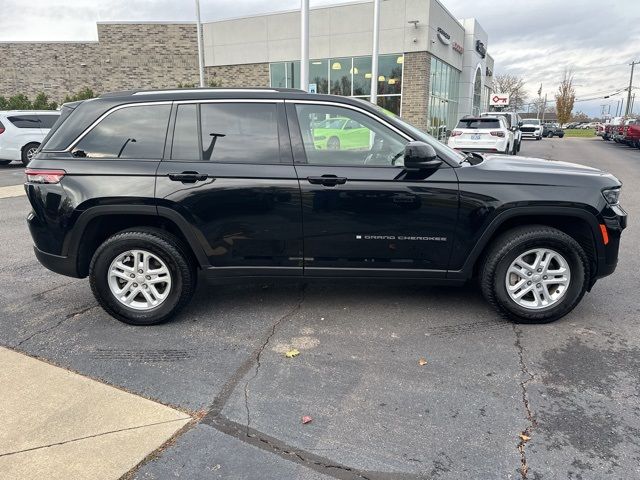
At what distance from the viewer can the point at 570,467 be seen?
2414mm

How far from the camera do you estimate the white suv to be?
48.9 ft

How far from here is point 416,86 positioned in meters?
22.9

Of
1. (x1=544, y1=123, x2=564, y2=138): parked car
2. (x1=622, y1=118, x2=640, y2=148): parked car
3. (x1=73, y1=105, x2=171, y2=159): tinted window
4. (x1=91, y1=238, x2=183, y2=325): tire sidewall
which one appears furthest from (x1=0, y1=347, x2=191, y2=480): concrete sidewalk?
(x1=544, y1=123, x2=564, y2=138): parked car

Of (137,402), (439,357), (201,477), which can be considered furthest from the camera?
(439,357)

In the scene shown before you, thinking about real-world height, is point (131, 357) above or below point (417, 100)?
below

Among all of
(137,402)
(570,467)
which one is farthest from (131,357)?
(570,467)

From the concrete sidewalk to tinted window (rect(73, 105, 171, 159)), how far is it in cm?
169

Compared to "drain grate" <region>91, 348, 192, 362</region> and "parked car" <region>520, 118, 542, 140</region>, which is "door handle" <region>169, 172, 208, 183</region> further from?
"parked car" <region>520, 118, 542, 140</region>

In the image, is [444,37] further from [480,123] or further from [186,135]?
[186,135]

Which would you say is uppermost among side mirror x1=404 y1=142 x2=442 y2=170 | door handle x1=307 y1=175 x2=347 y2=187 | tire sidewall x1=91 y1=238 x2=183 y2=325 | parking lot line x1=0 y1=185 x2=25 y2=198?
side mirror x1=404 y1=142 x2=442 y2=170

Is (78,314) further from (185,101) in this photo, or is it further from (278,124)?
(278,124)

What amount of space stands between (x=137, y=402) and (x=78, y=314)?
169 centimetres

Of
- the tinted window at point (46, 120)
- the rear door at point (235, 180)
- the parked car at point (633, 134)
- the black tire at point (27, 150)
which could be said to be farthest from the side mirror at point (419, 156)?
the parked car at point (633, 134)

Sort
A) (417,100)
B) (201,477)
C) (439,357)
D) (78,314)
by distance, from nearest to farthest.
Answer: (201,477)
(439,357)
(78,314)
(417,100)
